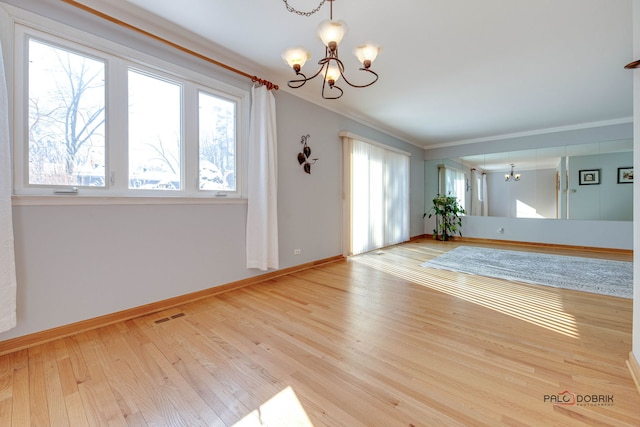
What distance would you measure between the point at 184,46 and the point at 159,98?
567 mm

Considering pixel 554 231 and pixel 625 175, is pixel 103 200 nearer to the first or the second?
pixel 554 231

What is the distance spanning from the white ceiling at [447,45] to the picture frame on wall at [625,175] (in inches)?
48.0

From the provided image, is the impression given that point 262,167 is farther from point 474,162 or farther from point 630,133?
point 630,133

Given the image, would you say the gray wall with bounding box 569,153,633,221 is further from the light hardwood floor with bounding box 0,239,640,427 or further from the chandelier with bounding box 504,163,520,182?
the light hardwood floor with bounding box 0,239,640,427

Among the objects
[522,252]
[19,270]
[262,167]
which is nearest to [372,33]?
[262,167]

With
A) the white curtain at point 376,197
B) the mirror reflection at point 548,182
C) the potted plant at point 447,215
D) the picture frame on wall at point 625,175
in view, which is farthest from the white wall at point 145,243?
the picture frame on wall at point 625,175

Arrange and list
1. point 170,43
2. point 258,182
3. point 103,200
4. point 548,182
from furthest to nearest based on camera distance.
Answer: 1. point 548,182
2. point 258,182
3. point 170,43
4. point 103,200

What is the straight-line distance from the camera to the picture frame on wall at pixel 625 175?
483 cm

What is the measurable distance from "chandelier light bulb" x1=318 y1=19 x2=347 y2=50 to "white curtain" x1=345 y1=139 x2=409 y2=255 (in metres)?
2.75

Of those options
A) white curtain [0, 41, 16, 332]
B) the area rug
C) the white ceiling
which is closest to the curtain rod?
the white ceiling

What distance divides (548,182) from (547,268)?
296 centimetres

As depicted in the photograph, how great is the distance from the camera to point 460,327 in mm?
2051

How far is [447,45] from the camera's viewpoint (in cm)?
262

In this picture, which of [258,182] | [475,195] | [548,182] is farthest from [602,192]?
[258,182]
